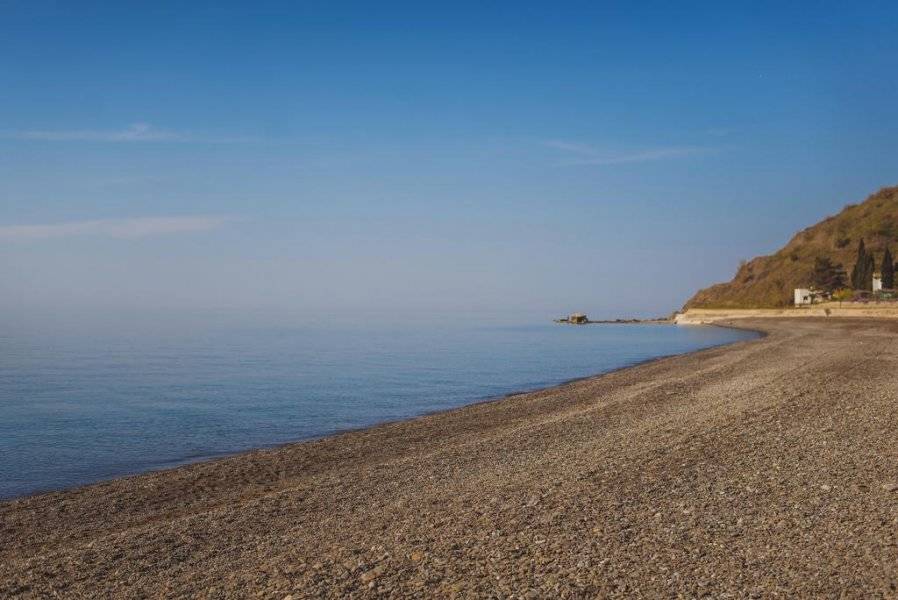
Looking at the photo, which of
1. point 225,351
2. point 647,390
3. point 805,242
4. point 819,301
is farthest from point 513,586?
point 805,242

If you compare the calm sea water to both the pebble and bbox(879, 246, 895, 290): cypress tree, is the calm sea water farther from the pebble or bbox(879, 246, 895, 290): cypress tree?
bbox(879, 246, 895, 290): cypress tree

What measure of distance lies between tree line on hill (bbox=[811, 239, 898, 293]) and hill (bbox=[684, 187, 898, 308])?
9.19 metres

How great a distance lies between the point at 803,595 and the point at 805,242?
211680 mm

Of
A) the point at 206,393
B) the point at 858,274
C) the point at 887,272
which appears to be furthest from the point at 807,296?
the point at 206,393

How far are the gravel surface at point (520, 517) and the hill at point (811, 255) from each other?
152m

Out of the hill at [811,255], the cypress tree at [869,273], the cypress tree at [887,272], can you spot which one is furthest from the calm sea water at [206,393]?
the hill at [811,255]

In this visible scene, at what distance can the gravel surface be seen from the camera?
388 inches

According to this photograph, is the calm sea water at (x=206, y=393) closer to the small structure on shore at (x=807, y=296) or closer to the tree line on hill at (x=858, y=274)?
the tree line on hill at (x=858, y=274)

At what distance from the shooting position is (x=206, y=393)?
135 feet

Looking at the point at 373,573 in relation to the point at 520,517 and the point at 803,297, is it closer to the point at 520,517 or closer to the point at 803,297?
the point at 520,517

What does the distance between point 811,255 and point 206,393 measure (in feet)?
582

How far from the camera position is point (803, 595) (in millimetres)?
8688

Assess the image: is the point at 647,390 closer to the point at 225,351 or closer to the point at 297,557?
the point at 297,557

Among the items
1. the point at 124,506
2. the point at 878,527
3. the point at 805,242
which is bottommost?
the point at 124,506
